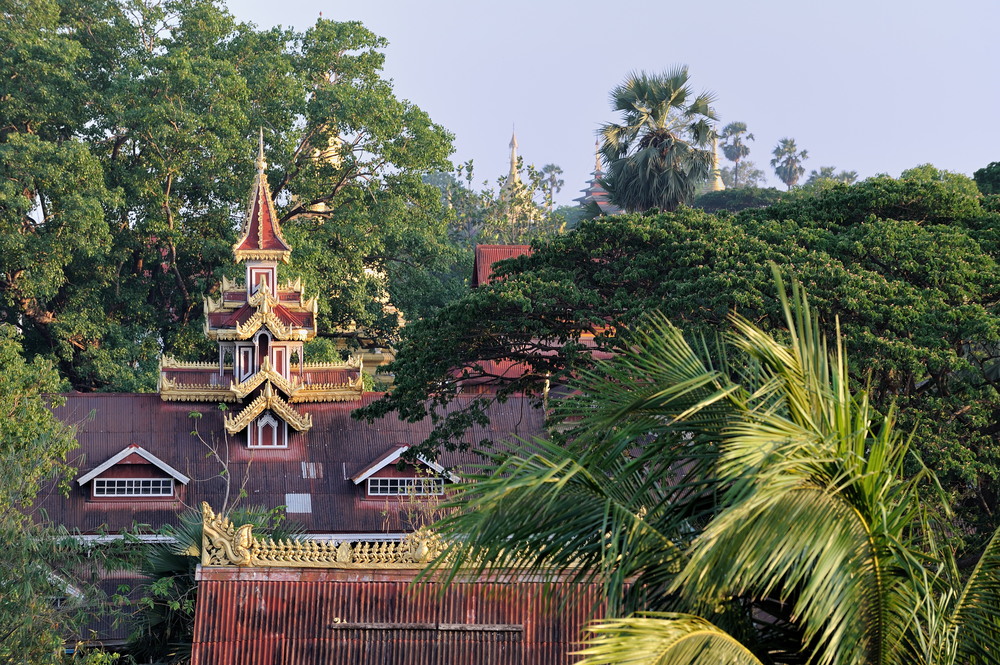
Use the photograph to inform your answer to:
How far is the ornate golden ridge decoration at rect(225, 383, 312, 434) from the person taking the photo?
27812mm

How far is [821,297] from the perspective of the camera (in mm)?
18406

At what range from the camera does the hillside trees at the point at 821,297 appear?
17.5 meters

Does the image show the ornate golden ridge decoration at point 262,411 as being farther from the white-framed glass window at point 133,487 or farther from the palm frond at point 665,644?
the palm frond at point 665,644

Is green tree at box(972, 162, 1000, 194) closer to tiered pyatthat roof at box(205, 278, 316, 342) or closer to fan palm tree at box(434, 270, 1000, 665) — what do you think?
tiered pyatthat roof at box(205, 278, 316, 342)

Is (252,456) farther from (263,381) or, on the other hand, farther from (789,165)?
(789,165)

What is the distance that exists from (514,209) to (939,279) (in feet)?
124

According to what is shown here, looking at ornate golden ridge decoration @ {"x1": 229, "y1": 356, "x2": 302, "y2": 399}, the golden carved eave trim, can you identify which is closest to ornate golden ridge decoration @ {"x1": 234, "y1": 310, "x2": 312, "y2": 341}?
ornate golden ridge decoration @ {"x1": 229, "y1": 356, "x2": 302, "y2": 399}

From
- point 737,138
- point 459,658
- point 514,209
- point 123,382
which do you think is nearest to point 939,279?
point 459,658

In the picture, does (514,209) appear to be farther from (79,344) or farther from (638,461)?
(638,461)

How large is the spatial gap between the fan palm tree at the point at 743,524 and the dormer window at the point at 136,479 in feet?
64.6

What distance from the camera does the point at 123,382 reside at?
119 ft

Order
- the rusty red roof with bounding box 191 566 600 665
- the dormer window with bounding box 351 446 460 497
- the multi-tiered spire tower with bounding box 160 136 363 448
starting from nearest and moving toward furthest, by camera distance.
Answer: the rusty red roof with bounding box 191 566 600 665 → the dormer window with bounding box 351 446 460 497 → the multi-tiered spire tower with bounding box 160 136 363 448

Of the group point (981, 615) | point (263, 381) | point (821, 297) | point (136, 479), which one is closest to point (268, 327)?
point (263, 381)

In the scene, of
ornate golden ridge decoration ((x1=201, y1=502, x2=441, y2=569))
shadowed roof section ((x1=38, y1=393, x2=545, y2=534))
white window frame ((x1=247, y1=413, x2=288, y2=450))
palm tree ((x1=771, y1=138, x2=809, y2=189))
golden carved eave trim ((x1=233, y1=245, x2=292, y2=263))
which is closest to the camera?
ornate golden ridge decoration ((x1=201, y1=502, x2=441, y2=569))
